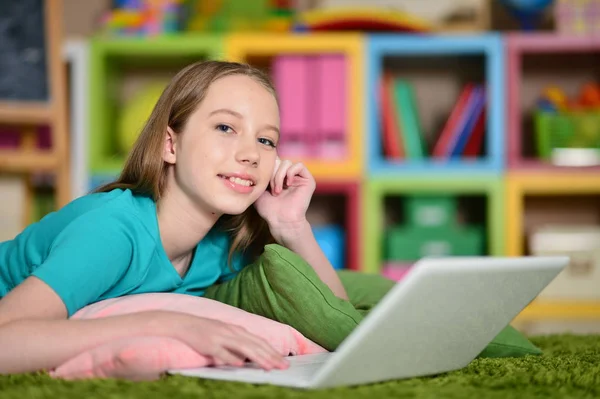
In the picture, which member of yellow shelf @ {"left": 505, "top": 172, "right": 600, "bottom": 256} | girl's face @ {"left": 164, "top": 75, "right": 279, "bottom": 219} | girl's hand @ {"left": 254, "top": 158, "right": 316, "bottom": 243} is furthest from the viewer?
yellow shelf @ {"left": 505, "top": 172, "right": 600, "bottom": 256}

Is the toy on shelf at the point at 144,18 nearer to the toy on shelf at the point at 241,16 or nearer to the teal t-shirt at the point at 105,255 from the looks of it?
the toy on shelf at the point at 241,16

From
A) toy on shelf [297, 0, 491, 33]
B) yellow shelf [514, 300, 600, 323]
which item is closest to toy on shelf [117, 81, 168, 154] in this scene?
toy on shelf [297, 0, 491, 33]

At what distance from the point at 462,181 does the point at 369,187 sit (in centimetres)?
32

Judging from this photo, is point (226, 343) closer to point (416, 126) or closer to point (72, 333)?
point (72, 333)

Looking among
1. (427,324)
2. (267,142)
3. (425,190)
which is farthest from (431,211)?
(427,324)

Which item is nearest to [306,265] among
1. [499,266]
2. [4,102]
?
[499,266]

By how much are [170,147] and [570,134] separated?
1.87 m

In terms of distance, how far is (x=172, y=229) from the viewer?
1.36 m

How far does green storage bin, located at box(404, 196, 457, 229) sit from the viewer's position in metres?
2.95

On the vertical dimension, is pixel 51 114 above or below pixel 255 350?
above

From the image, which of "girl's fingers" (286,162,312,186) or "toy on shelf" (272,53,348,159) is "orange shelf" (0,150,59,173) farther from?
"girl's fingers" (286,162,312,186)

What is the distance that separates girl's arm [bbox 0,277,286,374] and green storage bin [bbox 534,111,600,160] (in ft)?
6.87

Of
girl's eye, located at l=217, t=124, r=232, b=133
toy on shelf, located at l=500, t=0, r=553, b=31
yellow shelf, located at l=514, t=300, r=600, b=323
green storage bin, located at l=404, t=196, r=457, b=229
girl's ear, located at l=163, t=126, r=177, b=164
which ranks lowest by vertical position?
yellow shelf, located at l=514, t=300, r=600, b=323

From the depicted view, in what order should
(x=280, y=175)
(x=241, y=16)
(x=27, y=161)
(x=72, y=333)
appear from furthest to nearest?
(x=241, y=16), (x=27, y=161), (x=280, y=175), (x=72, y=333)
